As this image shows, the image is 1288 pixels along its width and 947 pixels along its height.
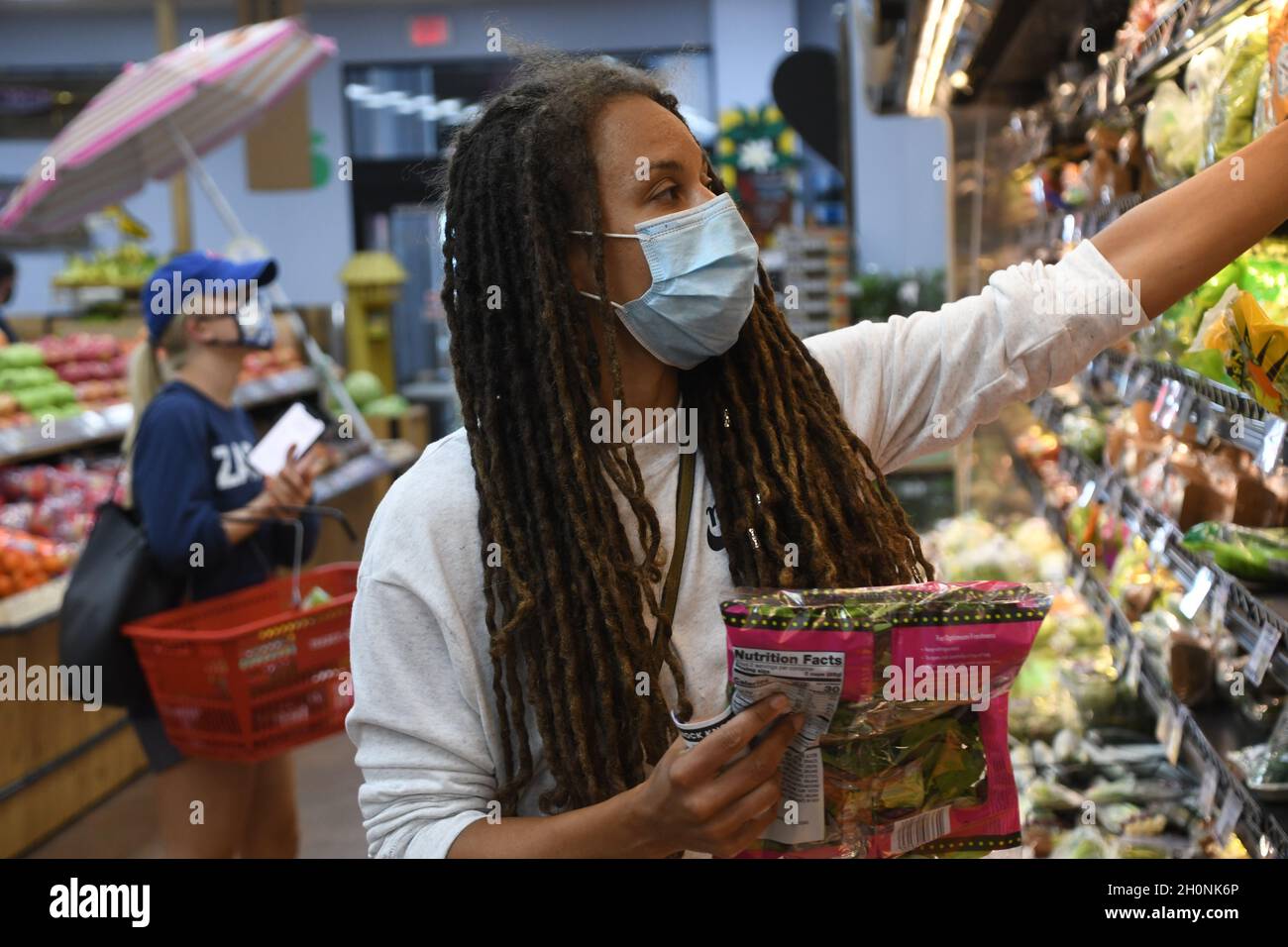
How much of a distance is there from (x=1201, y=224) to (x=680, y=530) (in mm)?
655

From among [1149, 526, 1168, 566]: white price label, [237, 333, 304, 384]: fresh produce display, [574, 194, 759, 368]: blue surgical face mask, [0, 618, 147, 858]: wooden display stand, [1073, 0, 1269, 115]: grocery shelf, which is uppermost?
[1073, 0, 1269, 115]: grocery shelf

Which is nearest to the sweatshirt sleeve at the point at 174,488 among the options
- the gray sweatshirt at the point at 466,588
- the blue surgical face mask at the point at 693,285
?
the gray sweatshirt at the point at 466,588

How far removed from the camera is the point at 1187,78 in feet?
6.75

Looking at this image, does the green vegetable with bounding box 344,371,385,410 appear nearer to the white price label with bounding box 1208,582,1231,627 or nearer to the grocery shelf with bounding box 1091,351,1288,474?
the grocery shelf with bounding box 1091,351,1288,474

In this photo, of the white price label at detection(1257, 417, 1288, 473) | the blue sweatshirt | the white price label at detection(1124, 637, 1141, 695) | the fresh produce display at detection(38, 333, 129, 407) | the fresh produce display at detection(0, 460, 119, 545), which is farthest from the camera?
the fresh produce display at detection(38, 333, 129, 407)

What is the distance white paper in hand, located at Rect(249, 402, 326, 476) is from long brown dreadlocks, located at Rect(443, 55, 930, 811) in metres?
1.74

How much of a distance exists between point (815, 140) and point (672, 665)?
6.46 metres

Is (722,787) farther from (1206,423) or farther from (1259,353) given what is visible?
(1206,423)

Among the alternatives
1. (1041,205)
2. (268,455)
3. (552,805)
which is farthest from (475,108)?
(1041,205)

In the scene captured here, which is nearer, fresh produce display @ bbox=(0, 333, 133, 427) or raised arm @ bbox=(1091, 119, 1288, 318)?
raised arm @ bbox=(1091, 119, 1288, 318)

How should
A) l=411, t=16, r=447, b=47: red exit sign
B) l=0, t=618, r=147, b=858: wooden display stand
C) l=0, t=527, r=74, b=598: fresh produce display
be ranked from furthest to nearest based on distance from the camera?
l=411, t=16, r=447, b=47: red exit sign
l=0, t=527, r=74, b=598: fresh produce display
l=0, t=618, r=147, b=858: wooden display stand

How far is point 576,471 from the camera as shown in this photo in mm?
1333

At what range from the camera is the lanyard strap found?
1.35 metres

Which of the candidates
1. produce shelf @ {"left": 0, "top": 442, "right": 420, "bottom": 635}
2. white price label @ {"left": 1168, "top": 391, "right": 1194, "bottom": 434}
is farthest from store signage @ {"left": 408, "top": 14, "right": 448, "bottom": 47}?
white price label @ {"left": 1168, "top": 391, "right": 1194, "bottom": 434}
